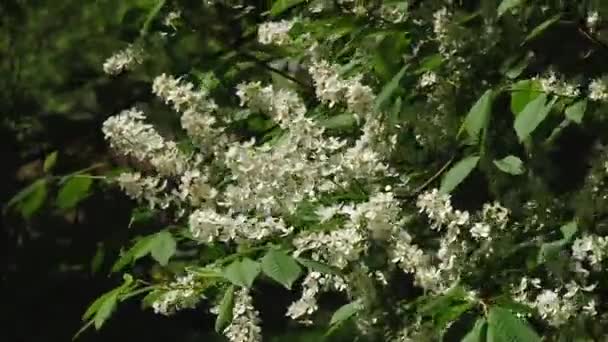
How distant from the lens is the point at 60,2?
4.85 metres

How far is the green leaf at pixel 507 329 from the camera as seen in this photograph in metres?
1.58

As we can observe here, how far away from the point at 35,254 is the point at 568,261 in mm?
3618

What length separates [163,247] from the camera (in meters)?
2.00

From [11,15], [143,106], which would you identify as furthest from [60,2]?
[143,106]

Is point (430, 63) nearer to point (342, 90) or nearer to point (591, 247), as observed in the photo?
point (342, 90)

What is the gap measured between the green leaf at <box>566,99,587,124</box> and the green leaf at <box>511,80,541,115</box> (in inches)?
2.2

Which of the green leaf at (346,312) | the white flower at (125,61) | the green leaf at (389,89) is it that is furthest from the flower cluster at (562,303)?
the white flower at (125,61)

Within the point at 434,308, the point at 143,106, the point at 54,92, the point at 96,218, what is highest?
the point at 434,308

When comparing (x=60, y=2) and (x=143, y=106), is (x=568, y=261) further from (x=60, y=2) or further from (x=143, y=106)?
(x=60, y=2)

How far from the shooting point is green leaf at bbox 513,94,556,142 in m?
1.66

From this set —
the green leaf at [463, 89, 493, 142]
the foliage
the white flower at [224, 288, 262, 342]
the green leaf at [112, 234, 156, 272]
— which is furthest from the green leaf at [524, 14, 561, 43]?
the green leaf at [112, 234, 156, 272]

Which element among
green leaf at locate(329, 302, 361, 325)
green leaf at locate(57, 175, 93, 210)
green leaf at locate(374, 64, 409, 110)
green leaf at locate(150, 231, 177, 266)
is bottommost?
green leaf at locate(57, 175, 93, 210)

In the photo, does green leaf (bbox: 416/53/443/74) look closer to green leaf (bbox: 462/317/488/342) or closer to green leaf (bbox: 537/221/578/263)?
green leaf (bbox: 537/221/578/263)

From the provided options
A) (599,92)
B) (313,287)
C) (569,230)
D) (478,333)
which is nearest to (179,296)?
(313,287)
